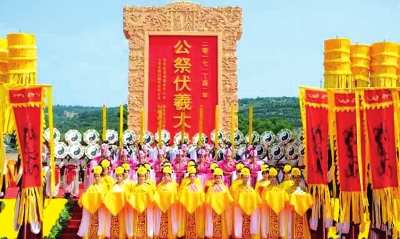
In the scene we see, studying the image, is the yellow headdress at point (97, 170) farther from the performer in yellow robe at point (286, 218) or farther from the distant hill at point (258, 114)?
the distant hill at point (258, 114)

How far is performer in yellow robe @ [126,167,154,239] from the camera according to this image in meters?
6.79

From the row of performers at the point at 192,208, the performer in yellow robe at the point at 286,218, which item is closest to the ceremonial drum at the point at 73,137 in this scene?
the row of performers at the point at 192,208

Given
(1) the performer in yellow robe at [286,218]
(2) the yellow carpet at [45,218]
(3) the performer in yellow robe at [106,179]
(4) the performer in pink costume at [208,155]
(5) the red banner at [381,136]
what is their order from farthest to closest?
(4) the performer in pink costume at [208,155], (2) the yellow carpet at [45,218], (3) the performer in yellow robe at [106,179], (1) the performer in yellow robe at [286,218], (5) the red banner at [381,136]

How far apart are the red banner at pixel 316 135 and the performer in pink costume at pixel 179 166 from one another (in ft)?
7.48

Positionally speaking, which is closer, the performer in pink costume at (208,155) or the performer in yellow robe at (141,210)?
the performer in yellow robe at (141,210)

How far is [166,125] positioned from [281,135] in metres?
3.65

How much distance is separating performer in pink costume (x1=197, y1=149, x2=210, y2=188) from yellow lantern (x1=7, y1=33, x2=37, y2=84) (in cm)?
280

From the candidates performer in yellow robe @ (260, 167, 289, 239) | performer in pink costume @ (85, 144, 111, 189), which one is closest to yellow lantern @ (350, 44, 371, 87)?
performer in yellow robe @ (260, 167, 289, 239)

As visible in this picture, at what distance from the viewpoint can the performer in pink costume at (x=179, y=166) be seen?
8.40 metres

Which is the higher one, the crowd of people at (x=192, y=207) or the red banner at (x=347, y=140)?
the red banner at (x=347, y=140)

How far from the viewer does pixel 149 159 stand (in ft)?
29.7

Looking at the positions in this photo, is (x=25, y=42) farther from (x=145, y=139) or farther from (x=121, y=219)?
(x=145, y=139)

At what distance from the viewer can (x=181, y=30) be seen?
39.8ft

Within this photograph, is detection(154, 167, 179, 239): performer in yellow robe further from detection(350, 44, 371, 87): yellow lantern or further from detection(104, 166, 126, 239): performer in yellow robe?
detection(350, 44, 371, 87): yellow lantern
